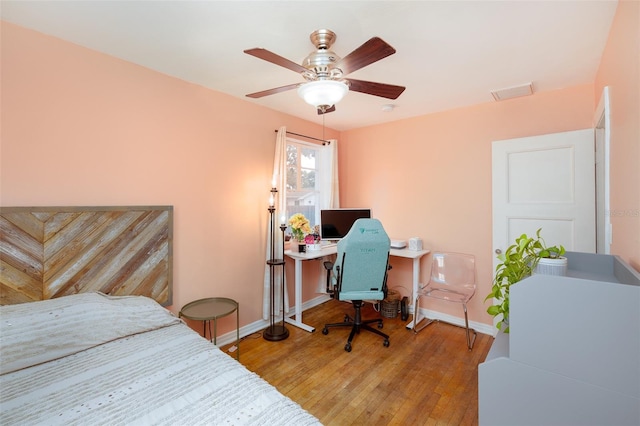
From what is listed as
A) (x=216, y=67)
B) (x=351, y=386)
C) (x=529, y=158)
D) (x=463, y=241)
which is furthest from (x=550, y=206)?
(x=216, y=67)

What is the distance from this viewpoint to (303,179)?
374cm

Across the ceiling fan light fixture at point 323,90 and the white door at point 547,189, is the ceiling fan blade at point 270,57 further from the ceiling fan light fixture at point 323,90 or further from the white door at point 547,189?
the white door at point 547,189

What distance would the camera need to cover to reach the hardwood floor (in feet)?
6.02

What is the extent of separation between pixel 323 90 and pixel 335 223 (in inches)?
85.9

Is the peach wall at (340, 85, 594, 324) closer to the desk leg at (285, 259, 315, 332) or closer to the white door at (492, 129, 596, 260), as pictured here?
the white door at (492, 129, 596, 260)

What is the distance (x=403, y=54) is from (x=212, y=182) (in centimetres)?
193

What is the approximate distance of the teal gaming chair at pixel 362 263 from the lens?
2527 millimetres

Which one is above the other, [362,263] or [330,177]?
[330,177]

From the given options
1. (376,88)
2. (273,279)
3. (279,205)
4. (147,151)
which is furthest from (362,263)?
(147,151)

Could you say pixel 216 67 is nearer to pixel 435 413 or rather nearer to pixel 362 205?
pixel 362 205

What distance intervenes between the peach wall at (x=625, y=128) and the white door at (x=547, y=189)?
2.50 ft

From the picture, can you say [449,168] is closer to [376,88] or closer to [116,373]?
[376,88]

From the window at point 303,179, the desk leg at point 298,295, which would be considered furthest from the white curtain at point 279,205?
the window at point 303,179

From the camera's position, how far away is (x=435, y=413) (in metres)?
1.82
